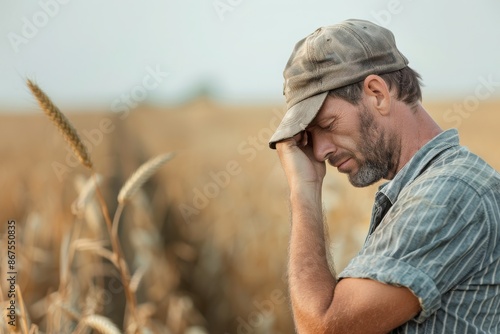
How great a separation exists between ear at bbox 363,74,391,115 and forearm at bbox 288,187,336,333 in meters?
0.23

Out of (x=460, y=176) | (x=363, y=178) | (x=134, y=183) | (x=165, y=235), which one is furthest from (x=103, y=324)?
(x=165, y=235)

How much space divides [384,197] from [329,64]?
300mm

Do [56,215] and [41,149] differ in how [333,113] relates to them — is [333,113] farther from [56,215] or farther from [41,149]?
[41,149]

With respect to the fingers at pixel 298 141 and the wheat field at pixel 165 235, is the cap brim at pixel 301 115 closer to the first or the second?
the fingers at pixel 298 141

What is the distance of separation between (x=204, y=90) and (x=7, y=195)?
21719mm

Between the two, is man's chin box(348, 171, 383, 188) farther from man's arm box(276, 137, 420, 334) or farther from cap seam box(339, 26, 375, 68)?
cap seam box(339, 26, 375, 68)

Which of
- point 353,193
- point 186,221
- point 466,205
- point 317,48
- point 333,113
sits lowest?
point 353,193

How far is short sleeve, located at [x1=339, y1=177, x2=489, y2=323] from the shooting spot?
1.43 metres

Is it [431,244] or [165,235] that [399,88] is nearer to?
[431,244]

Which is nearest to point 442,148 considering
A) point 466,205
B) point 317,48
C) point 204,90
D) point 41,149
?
point 466,205

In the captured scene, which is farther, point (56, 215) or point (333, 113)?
point (56, 215)

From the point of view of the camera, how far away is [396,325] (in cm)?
146

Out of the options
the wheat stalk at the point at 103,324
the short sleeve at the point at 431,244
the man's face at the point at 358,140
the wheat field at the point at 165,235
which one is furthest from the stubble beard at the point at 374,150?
the wheat field at the point at 165,235

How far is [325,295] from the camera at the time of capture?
1.50 meters
